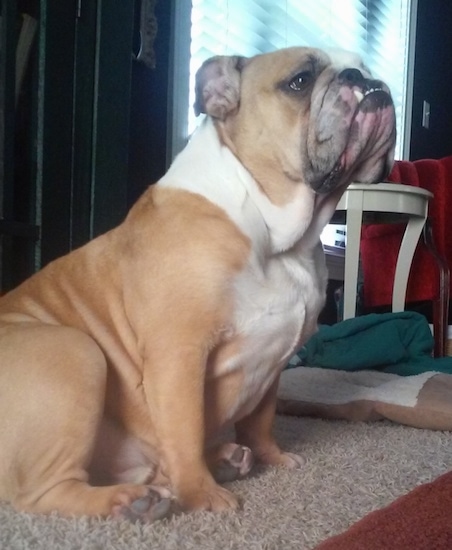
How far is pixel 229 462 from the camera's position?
3.71ft

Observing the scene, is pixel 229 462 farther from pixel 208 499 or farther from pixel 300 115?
pixel 300 115

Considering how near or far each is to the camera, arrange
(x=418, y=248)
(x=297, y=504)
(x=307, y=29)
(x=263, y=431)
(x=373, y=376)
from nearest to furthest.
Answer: (x=297, y=504), (x=263, y=431), (x=373, y=376), (x=418, y=248), (x=307, y=29)

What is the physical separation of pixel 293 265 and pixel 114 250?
306 millimetres

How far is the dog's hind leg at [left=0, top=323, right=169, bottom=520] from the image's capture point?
93cm

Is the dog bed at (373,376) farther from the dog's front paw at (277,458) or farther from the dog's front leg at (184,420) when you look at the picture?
the dog's front leg at (184,420)

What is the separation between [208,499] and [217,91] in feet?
2.23

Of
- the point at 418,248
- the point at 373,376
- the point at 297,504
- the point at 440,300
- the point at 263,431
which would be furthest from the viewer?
the point at 418,248

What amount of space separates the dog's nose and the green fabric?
3.62ft

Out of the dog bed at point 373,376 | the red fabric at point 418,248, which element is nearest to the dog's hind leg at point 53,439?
the dog bed at point 373,376

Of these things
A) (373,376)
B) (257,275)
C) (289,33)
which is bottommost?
(373,376)

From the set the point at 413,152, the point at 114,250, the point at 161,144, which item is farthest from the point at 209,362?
the point at 413,152

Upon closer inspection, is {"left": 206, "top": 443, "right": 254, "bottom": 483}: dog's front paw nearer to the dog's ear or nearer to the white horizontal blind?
the dog's ear

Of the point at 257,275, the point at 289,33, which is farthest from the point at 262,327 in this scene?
the point at 289,33

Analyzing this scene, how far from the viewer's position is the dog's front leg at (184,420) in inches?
39.2
